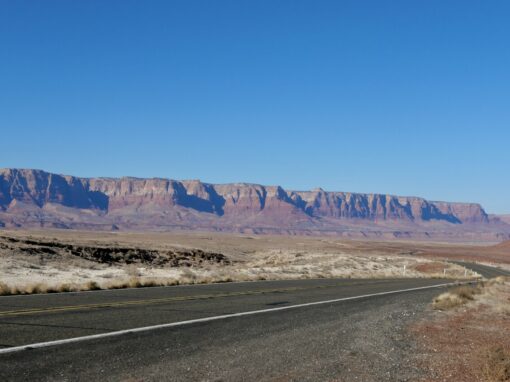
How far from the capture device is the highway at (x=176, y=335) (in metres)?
7.83

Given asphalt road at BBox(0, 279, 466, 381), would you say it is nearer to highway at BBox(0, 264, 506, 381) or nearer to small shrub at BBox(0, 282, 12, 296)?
highway at BBox(0, 264, 506, 381)

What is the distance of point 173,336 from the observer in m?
10.3

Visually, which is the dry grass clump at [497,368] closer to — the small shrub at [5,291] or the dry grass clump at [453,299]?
the dry grass clump at [453,299]

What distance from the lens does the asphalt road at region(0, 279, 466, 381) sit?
7785 millimetres

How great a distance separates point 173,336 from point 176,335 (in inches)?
5.5

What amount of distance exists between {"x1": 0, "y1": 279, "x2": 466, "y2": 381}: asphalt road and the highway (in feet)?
0.05

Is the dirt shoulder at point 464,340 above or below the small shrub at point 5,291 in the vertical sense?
above

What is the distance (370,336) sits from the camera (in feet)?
38.7

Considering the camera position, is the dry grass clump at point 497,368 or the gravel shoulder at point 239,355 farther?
the dry grass clump at point 497,368

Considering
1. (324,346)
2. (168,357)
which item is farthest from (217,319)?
(168,357)

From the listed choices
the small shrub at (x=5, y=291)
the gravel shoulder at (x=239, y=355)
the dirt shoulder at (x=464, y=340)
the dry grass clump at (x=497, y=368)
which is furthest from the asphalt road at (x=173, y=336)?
the dry grass clump at (x=497, y=368)

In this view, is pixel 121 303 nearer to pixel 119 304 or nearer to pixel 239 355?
pixel 119 304

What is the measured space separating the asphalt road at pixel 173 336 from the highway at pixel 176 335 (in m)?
0.02

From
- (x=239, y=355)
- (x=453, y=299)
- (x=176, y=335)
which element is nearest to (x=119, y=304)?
(x=176, y=335)
